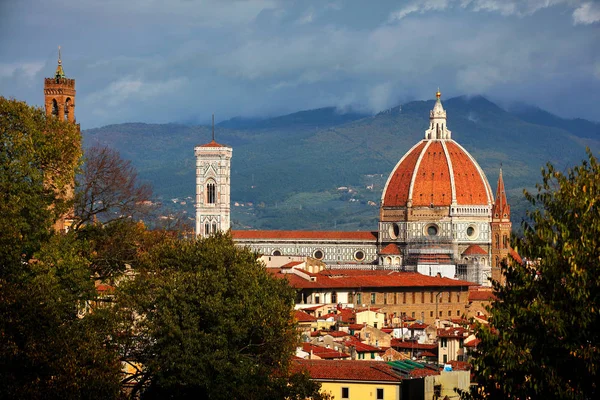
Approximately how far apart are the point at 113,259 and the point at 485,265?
345ft

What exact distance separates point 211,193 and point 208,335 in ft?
383

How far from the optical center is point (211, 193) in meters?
162

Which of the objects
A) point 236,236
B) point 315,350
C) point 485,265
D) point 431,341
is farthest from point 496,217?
point 315,350

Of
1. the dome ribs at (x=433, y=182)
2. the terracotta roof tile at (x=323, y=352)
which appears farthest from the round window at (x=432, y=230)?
the terracotta roof tile at (x=323, y=352)

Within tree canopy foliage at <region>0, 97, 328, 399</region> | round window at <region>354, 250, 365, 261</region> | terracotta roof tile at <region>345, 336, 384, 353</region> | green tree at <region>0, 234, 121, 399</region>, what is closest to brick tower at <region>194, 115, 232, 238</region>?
round window at <region>354, 250, 365, 261</region>

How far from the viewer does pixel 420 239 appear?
516 ft

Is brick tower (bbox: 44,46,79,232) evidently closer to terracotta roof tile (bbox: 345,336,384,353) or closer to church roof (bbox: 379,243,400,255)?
terracotta roof tile (bbox: 345,336,384,353)

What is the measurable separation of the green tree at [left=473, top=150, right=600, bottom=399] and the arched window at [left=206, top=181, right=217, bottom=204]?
423 feet

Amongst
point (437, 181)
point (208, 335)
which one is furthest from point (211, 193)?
point (208, 335)

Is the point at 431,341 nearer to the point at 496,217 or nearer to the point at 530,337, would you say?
the point at 530,337

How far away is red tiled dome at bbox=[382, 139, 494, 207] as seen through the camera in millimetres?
161250

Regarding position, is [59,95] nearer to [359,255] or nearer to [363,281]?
[363,281]

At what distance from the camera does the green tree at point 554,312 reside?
101 ft

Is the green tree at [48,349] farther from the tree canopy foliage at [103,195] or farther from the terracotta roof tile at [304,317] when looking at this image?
the terracotta roof tile at [304,317]
